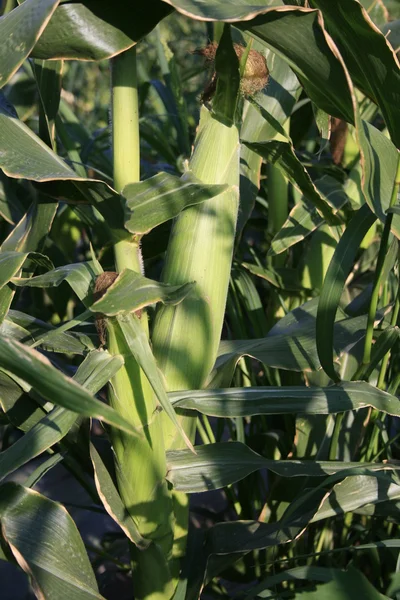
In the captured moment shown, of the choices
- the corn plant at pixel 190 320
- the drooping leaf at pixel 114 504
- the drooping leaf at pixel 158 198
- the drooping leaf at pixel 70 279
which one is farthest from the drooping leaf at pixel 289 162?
the drooping leaf at pixel 114 504

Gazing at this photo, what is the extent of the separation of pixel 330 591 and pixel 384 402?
196 millimetres

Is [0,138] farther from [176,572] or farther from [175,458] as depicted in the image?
[176,572]

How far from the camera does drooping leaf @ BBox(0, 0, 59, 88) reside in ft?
1.51

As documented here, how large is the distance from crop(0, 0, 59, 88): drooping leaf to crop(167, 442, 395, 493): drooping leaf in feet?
1.33

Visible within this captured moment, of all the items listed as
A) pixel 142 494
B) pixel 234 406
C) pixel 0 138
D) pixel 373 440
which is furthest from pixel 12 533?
pixel 373 440

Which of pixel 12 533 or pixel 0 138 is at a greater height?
pixel 0 138

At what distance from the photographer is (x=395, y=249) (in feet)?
Answer: 2.84

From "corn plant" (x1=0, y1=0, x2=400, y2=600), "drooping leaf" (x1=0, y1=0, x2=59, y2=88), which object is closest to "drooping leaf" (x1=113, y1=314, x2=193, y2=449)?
"corn plant" (x1=0, y1=0, x2=400, y2=600)

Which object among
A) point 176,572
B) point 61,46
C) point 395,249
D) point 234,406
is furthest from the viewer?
point 395,249

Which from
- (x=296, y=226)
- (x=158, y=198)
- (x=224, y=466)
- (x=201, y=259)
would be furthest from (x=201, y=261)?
(x=296, y=226)

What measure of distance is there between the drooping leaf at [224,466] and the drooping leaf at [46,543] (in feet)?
0.38

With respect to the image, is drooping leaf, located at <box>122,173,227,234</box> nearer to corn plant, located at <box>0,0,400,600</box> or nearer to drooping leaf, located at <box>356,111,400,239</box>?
corn plant, located at <box>0,0,400,600</box>

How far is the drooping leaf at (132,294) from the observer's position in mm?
528

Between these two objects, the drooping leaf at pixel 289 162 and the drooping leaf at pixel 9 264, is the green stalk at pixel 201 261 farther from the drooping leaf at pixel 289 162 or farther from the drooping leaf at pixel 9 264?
the drooping leaf at pixel 9 264
